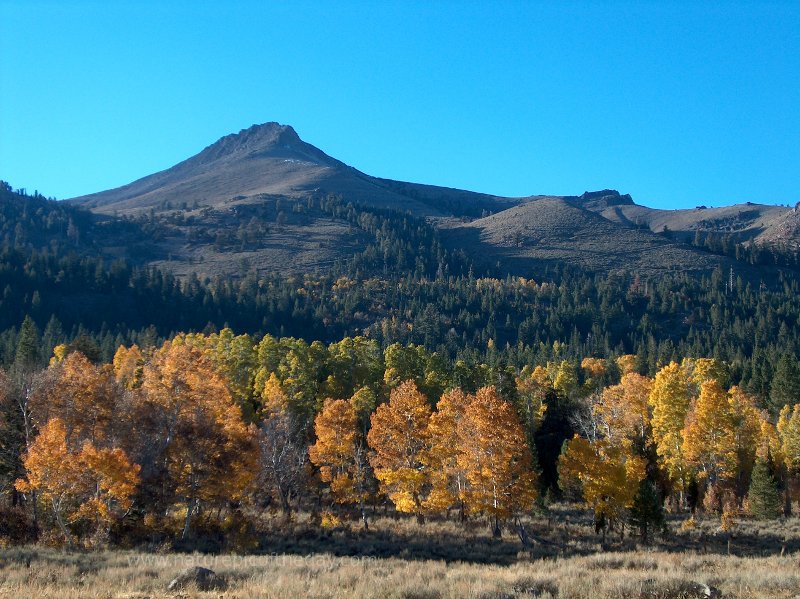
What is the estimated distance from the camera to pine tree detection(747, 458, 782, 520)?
42.0 m

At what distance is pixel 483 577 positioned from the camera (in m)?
18.7

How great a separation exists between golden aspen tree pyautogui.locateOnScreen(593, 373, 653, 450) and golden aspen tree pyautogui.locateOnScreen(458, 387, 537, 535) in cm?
1372

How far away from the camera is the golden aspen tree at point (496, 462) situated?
37.0 m

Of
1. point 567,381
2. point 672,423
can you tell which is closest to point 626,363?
point 567,381

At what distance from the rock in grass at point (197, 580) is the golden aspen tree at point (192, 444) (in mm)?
15827

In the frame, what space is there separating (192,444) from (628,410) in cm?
4155

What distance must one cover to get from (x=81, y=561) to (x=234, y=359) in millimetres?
44516

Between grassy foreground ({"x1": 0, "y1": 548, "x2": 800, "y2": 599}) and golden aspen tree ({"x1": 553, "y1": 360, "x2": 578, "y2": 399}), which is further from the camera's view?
golden aspen tree ({"x1": 553, "y1": 360, "x2": 578, "y2": 399})

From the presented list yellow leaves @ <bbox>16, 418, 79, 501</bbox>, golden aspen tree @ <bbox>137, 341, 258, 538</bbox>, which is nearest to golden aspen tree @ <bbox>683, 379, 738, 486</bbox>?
golden aspen tree @ <bbox>137, 341, 258, 538</bbox>

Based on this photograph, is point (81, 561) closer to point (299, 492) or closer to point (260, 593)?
point (260, 593)

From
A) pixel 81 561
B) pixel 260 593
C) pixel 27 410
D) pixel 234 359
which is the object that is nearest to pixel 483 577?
pixel 260 593

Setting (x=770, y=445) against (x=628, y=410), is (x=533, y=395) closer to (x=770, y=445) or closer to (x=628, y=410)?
(x=628, y=410)

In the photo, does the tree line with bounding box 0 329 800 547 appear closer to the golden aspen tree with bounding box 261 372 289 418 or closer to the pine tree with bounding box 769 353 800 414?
the golden aspen tree with bounding box 261 372 289 418

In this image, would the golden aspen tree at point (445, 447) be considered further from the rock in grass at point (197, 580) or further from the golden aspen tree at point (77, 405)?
the rock in grass at point (197, 580)
